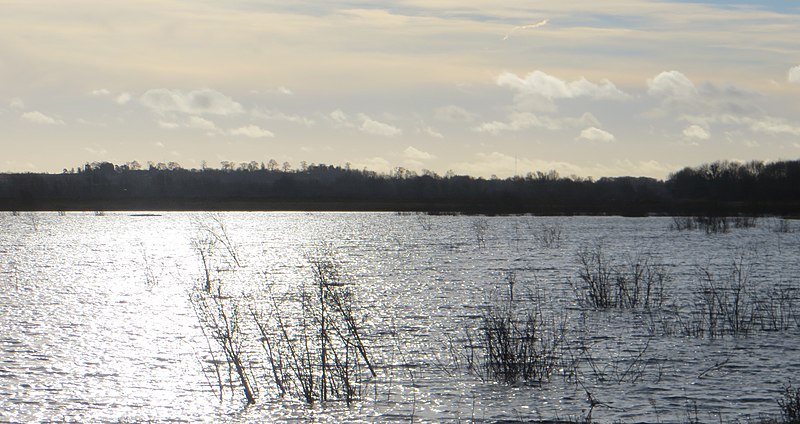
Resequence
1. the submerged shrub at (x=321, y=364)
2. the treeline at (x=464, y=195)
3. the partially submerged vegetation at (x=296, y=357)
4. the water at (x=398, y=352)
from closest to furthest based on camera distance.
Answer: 1. the water at (x=398, y=352)
2. the submerged shrub at (x=321, y=364)
3. the partially submerged vegetation at (x=296, y=357)
4. the treeline at (x=464, y=195)

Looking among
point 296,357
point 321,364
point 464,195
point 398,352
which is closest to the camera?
point 296,357

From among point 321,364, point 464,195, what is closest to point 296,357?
point 321,364

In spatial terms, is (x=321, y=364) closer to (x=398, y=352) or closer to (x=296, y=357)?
(x=296, y=357)

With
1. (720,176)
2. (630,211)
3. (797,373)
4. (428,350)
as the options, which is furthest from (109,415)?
(720,176)

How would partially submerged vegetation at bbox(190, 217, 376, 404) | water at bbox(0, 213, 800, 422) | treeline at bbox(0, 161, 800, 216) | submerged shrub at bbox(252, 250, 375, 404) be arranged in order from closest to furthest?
water at bbox(0, 213, 800, 422) < submerged shrub at bbox(252, 250, 375, 404) < partially submerged vegetation at bbox(190, 217, 376, 404) < treeline at bbox(0, 161, 800, 216)

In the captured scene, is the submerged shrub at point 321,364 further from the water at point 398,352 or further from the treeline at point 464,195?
the treeline at point 464,195

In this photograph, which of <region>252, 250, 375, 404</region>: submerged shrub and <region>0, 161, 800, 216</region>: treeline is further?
<region>0, 161, 800, 216</region>: treeline

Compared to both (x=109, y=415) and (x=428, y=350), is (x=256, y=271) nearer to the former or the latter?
(x=428, y=350)

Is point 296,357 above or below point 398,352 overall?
above

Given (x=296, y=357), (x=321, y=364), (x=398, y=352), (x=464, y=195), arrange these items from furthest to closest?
(x=464, y=195) → (x=398, y=352) → (x=321, y=364) → (x=296, y=357)

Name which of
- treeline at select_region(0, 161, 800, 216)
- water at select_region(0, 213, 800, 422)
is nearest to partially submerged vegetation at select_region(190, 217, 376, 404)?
water at select_region(0, 213, 800, 422)

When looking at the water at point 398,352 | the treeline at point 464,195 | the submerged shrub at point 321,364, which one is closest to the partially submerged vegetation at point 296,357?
the submerged shrub at point 321,364

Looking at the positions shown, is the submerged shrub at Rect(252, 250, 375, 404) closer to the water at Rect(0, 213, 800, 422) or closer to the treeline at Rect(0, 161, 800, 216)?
the water at Rect(0, 213, 800, 422)

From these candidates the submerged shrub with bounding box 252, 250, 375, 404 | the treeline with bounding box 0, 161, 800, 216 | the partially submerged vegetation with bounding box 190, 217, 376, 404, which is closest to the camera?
the submerged shrub with bounding box 252, 250, 375, 404
